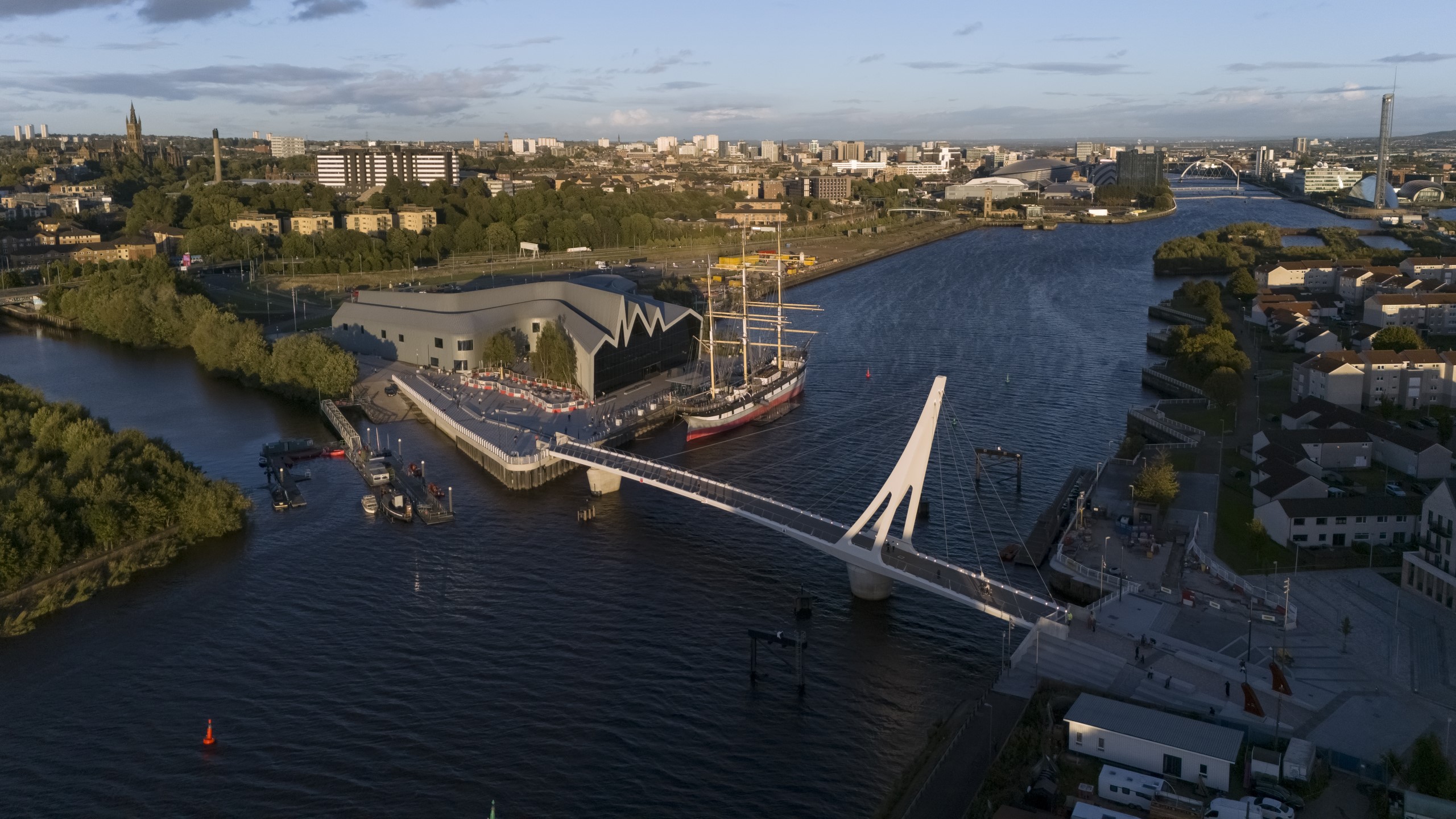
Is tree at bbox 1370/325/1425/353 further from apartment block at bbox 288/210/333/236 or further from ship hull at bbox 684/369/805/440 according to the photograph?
apartment block at bbox 288/210/333/236


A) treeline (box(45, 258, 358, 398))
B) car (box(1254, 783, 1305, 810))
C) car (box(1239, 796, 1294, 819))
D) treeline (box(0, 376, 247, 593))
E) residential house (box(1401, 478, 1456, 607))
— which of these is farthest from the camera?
treeline (box(45, 258, 358, 398))

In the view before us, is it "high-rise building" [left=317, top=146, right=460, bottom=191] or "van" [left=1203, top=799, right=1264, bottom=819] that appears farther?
"high-rise building" [left=317, top=146, right=460, bottom=191]

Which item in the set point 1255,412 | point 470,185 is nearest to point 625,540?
point 1255,412

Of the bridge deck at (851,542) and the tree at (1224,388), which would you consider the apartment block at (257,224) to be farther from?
the tree at (1224,388)

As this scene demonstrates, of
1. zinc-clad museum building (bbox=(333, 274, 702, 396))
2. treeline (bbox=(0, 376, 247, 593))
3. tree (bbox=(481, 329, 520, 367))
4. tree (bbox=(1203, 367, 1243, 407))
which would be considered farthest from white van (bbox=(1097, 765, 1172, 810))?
tree (bbox=(481, 329, 520, 367))

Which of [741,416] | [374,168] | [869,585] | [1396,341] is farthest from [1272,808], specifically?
[374,168]

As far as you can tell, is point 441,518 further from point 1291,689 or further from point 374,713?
point 1291,689
